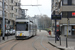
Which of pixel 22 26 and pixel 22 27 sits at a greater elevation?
pixel 22 26

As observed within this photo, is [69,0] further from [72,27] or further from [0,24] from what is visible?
[0,24]

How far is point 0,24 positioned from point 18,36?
24058 millimetres

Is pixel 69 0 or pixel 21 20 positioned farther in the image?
pixel 69 0

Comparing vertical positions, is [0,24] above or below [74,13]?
below

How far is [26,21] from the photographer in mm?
23625

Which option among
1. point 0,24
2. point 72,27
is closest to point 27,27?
point 72,27

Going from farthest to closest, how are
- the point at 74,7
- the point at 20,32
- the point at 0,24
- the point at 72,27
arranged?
the point at 0,24 → the point at 72,27 → the point at 74,7 → the point at 20,32

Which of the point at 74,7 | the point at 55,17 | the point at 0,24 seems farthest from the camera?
the point at 0,24

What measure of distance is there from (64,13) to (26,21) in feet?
42.8

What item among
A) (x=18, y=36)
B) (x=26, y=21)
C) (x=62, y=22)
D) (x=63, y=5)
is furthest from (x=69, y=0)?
(x=18, y=36)

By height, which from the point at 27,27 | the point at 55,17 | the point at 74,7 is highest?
the point at 74,7

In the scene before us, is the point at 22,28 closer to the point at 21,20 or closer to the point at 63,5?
the point at 21,20

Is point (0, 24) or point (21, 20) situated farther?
point (0, 24)

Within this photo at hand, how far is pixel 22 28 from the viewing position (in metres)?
23.3
